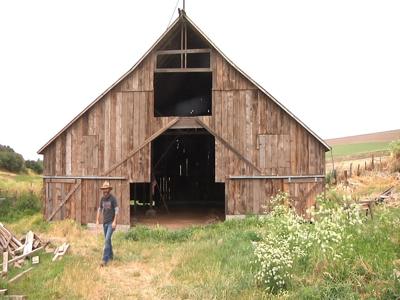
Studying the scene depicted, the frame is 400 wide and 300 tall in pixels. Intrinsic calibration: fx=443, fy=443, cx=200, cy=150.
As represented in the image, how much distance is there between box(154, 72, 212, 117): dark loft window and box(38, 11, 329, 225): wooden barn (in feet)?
9.58

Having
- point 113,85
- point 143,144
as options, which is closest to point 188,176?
point 143,144

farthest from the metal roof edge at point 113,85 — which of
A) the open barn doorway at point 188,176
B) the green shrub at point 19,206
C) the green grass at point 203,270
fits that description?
the open barn doorway at point 188,176

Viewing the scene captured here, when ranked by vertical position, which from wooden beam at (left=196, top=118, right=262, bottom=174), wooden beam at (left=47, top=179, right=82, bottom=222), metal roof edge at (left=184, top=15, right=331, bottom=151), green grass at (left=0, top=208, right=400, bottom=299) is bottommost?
green grass at (left=0, top=208, right=400, bottom=299)

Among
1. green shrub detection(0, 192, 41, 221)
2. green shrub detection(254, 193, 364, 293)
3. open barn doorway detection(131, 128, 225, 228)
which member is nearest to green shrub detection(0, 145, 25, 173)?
green shrub detection(0, 192, 41, 221)

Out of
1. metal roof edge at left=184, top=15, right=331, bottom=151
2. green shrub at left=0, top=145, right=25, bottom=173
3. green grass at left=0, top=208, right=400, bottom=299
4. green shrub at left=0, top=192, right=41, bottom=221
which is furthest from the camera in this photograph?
green shrub at left=0, top=145, right=25, bottom=173

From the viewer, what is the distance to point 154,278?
10125 millimetres

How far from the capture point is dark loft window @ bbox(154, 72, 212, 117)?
21.7m

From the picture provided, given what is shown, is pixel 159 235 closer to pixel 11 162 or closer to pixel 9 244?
pixel 9 244

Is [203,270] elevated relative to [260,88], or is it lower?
lower

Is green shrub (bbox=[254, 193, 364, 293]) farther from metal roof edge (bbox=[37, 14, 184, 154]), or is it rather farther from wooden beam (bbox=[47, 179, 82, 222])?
wooden beam (bbox=[47, 179, 82, 222])

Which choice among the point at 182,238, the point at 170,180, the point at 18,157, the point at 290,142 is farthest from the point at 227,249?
the point at 18,157

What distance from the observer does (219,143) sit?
1769 centimetres

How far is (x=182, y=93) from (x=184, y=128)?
23.3 feet

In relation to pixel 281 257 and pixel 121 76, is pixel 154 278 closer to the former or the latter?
pixel 281 257
